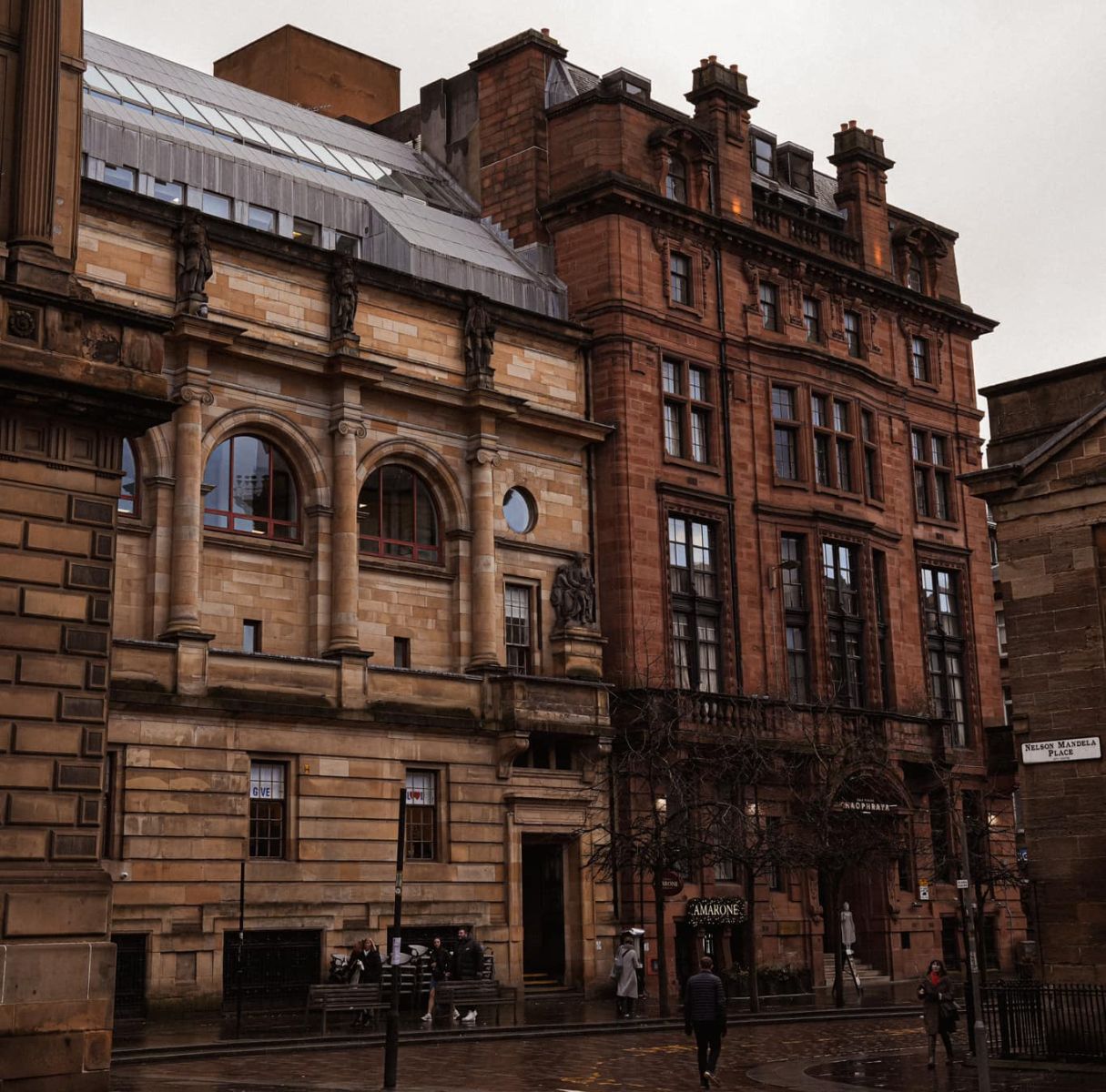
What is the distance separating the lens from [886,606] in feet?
184

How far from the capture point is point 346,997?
3362cm

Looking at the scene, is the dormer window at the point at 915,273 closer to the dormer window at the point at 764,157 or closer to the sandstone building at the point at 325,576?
the dormer window at the point at 764,157

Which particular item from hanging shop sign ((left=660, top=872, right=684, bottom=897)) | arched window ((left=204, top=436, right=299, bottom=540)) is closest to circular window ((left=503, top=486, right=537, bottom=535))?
arched window ((left=204, top=436, right=299, bottom=540))

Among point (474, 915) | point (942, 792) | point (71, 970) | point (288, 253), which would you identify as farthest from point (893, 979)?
point (71, 970)

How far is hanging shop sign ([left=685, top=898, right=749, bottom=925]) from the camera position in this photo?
152ft

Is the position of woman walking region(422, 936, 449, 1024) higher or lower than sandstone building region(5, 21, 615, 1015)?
lower

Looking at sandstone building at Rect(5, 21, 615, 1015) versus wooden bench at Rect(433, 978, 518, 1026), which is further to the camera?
sandstone building at Rect(5, 21, 615, 1015)

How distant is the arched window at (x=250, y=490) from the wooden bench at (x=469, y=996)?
12.0m

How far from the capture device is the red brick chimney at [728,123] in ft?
178

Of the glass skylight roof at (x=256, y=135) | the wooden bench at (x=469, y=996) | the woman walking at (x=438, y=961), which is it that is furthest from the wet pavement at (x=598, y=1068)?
the glass skylight roof at (x=256, y=135)

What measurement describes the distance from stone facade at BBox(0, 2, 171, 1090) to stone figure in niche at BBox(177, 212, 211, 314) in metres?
17.1

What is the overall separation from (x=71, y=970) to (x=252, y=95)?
3836cm

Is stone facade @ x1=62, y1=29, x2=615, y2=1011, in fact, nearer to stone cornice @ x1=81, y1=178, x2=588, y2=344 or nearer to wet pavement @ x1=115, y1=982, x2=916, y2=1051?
stone cornice @ x1=81, y1=178, x2=588, y2=344

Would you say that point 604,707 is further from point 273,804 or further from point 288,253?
point 288,253
